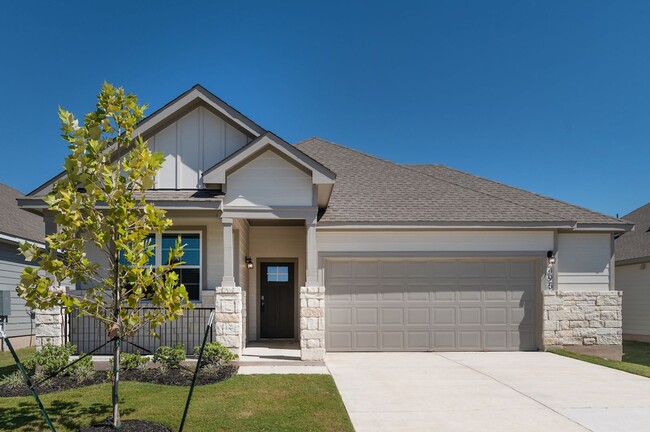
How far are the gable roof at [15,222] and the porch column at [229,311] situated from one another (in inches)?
344

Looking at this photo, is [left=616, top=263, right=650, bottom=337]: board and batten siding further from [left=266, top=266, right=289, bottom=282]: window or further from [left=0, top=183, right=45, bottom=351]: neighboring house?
[left=0, top=183, right=45, bottom=351]: neighboring house

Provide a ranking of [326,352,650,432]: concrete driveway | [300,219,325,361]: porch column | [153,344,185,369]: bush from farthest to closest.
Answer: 1. [300,219,325,361]: porch column
2. [153,344,185,369]: bush
3. [326,352,650,432]: concrete driveway

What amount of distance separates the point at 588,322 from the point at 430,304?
411cm

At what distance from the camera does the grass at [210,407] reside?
18.9ft

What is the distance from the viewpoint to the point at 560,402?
686 cm

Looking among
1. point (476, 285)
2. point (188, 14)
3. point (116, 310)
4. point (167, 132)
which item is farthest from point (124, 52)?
point (476, 285)

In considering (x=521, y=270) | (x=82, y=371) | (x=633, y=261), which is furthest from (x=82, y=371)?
(x=633, y=261)

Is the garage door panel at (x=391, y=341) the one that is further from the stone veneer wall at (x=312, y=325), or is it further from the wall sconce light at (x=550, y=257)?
the wall sconce light at (x=550, y=257)

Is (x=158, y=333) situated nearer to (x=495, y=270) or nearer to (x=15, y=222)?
(x=495, y=270)

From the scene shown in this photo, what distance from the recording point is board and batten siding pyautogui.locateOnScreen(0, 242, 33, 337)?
1458 cm

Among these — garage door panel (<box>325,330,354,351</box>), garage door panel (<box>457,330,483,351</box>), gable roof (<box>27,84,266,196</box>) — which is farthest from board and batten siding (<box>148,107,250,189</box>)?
garage door panel (<box>457,330,483,351</box>)

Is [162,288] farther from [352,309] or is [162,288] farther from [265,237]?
[265,237]

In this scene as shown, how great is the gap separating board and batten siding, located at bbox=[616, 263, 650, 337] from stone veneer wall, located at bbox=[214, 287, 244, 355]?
46.2 ft

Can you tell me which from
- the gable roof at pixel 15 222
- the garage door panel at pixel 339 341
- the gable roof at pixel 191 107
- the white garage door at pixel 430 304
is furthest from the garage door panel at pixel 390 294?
the gable roof at pixel 15 222
